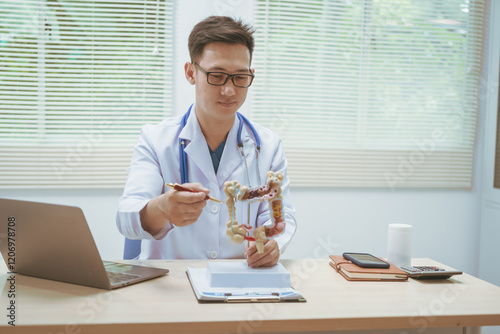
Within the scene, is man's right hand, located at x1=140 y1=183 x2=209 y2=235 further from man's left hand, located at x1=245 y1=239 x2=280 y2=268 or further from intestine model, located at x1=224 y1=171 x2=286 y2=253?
man's left hand, located at x1=245 y1=239 x2=280 y2=268

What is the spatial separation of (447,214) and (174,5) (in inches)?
101

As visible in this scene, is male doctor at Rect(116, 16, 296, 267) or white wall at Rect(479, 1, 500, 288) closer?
male doctor at Rect(116, 16, 296, 267)

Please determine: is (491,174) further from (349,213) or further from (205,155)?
(205,155)

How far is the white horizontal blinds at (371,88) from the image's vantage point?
11.9 feet

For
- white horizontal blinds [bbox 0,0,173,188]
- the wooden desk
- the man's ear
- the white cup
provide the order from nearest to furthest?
the wooden desk
the white cup
the man's ear
white horizontal blinds [bbox 0,0,173,188]

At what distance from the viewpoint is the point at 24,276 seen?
5.39 feet

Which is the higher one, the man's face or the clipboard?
the man's face

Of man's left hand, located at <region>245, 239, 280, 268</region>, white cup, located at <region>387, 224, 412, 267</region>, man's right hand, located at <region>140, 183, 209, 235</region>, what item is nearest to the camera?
man's right hand, located at <region>140, 183, 209, 235</region>

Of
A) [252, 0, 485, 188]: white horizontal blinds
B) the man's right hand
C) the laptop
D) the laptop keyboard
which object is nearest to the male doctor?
the man's right hand

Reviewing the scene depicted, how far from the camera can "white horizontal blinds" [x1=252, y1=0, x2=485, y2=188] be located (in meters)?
3.64

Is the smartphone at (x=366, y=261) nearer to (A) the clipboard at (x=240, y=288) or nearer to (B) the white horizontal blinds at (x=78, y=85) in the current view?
(A) the clipboard at (x=240, y=288)

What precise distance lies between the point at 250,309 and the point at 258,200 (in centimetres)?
35

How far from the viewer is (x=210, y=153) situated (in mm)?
2180

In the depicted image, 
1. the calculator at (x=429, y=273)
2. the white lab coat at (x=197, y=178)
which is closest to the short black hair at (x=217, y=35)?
the white lab coat at (x=197, y=178)
